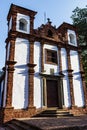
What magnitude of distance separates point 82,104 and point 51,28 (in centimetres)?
840

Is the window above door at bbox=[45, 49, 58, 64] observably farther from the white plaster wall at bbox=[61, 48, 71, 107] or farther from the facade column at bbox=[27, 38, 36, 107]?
the facade column at bbox=[27, 38, 36, 107]

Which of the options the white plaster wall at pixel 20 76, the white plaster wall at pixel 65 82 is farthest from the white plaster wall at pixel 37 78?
the white plaster wall at pixel 65 82

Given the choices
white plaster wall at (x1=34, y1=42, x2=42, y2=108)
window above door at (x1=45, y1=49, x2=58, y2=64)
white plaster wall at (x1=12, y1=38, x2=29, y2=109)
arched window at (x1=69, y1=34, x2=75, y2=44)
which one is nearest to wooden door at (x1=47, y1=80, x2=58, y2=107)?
white plaster wall at (x1=34, y1=42, x2=42, y2=108)

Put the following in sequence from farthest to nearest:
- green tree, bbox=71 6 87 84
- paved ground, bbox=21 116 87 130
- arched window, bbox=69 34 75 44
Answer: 1. green tree, bbox=71 6 87 84
2. arched window, bbox=69 34 75 44
3. paved ground, bbox=21 116 87 130

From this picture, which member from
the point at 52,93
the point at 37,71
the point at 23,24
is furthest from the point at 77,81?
the point at 23,24

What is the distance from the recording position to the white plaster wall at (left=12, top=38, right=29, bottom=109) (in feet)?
36.9

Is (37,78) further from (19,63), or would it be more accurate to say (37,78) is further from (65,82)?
(65,82)

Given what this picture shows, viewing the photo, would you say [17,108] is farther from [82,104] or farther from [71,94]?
[82,104]

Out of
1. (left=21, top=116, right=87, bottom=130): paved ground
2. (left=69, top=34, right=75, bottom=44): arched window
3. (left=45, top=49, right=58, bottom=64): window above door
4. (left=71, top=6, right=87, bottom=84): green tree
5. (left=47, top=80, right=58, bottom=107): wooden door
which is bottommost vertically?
(left=21, top=116, right=87, bottom=130): paved ground

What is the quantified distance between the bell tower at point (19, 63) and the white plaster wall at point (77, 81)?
4.69m

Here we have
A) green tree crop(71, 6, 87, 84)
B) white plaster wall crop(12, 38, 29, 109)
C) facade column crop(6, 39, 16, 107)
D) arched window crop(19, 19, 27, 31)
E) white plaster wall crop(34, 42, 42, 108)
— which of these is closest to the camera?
facade column crop(6, 39, 16, 107)

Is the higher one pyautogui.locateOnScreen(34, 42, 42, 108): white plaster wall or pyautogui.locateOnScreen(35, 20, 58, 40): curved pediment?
pyautogui.locateOnScreen(35, 20, 58, 40): curved pediment

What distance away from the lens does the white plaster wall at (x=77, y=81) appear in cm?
1416

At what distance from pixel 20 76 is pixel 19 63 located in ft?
3.72
